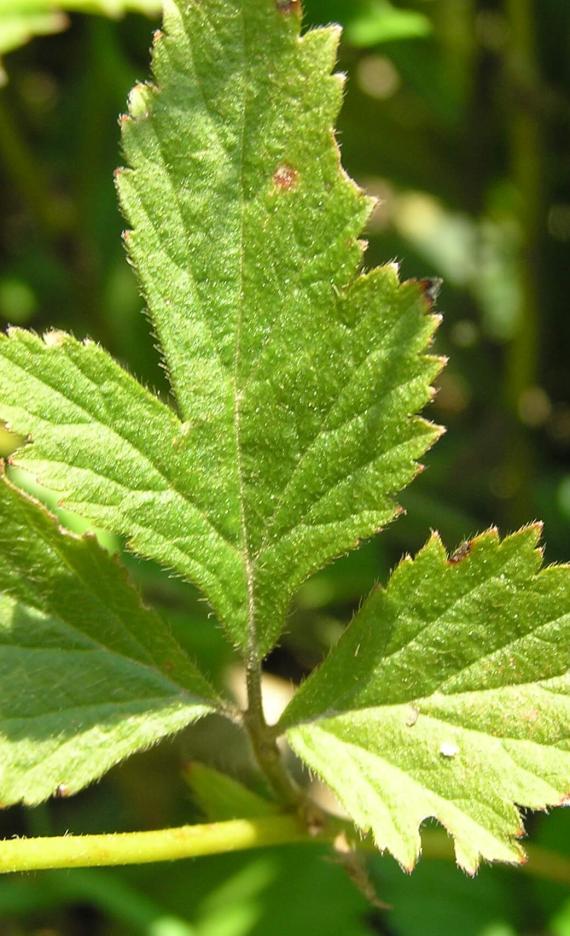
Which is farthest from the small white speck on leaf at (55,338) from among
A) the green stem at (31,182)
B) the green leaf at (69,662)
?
the green stem at (31,182)

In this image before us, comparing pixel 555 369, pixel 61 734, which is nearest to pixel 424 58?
pixel 555 369

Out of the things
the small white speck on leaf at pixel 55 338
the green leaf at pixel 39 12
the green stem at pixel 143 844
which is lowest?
the green stem at pixel 143 844

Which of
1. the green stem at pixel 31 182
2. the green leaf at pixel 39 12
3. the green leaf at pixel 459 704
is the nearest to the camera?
the green leaf at pixel 459 704

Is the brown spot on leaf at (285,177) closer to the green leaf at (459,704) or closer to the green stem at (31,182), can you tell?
the green leaf at (459,704)

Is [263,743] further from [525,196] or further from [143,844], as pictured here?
[525,196]

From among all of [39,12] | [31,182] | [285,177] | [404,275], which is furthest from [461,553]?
[404,275]

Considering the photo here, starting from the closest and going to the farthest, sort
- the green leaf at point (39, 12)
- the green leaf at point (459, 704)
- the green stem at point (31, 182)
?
1. the green leaf at point (459, 704)
2. the green leaf at point (39, 12)
3. the green stem at point (31, 182)

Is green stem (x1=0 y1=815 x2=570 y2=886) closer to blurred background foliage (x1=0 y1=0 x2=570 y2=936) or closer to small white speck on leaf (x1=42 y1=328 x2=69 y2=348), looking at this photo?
blurred background foliage (x1=0 y1=0 x2=570 y2=936)
